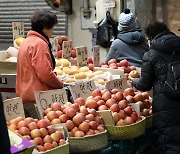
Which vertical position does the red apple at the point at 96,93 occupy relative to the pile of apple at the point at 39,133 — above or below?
above

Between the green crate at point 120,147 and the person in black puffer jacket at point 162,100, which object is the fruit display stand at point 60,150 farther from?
the person in black puffer jacket at point 162,100

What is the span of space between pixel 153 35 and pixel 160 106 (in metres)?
0.73

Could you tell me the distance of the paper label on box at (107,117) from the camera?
393 centimetres

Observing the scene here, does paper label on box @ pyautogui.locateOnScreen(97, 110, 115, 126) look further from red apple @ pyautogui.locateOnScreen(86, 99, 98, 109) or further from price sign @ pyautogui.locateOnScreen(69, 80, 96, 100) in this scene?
price sign @ pyautogui.locateOnScreen(69, 80, 96, 100)

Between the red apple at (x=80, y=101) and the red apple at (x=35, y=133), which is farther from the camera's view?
the red apple at (x=80, y=101)

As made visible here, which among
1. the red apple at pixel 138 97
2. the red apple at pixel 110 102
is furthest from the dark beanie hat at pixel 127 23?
the red apple at pixel 110 102

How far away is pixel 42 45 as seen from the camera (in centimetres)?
488

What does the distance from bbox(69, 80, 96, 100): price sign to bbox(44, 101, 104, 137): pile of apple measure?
0.39 m

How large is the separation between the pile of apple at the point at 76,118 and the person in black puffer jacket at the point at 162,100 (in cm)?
73

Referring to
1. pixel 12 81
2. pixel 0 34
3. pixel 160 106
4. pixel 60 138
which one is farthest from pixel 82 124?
pixel 0 34

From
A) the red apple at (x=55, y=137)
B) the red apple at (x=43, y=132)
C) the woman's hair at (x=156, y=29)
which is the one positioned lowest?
the red apple at (x=55, y=137)

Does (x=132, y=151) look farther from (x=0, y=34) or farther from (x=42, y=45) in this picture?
(x=0, y=34)

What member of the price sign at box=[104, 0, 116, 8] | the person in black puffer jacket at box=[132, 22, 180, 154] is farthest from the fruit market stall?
the price sign at box=[104, 0, 116, 8]

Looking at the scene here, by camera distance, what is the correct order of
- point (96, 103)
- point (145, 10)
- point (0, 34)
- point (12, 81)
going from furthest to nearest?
1. point (0, 34)
2. point (145, 10)
3. point (12, 81)
4. point (96, 103)
